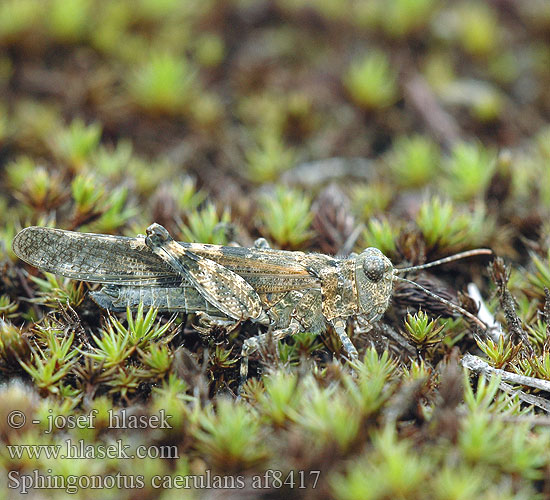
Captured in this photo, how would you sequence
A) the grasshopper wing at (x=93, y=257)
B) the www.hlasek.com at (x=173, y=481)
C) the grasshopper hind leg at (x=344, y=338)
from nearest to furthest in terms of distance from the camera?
the www.hlasek.com at (x=173, y=481) < the grasshopper hind leg at (x=344, y=338) < the grasshopper wing at (x=93, y=257)

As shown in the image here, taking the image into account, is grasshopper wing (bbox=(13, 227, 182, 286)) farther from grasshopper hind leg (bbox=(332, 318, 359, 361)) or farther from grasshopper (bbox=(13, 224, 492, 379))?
grasshopper hind leg (bbox=(332, 318, 359, 361))

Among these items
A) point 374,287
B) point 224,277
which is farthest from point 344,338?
point 224,277

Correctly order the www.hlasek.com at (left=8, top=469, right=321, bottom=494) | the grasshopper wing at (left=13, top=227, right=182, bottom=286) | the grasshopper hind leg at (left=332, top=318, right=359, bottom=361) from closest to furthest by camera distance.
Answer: the www.hlasek.com at (left=8, top=469, right=321, bottom=494)
the grasshopper hind leg at (left=332, top=318, right=359, bottom=361)
the grasshopper wing at (left=13, top=227, right=182, bottom=286)

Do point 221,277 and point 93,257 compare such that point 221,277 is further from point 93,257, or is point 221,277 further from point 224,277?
point 93,257

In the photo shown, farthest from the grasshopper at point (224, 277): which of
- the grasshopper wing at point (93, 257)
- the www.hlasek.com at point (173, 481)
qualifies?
the www.hlasek.com at point (173, 481)

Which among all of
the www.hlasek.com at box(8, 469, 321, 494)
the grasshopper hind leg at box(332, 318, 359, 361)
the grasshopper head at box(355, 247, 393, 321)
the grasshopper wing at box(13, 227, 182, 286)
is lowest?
the grasshopper hind leg at box(332, 318, 359, 361)

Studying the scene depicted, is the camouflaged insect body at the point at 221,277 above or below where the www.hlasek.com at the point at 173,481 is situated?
above

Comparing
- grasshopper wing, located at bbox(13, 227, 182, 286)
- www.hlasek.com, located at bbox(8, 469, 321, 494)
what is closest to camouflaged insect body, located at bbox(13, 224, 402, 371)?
grasshopper wing, located at bbox(13, 227, 182, 286)

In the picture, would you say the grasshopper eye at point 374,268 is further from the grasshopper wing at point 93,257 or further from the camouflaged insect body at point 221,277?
the grasshopper wing at point 93,257

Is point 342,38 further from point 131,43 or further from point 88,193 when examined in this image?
point 88,193
